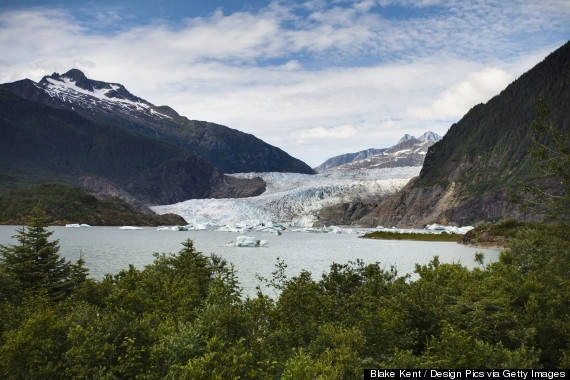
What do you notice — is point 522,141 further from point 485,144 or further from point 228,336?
point 228,336

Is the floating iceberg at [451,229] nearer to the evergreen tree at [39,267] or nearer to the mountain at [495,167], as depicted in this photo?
the mountain at [495,167]

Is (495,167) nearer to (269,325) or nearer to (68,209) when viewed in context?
(68,209)

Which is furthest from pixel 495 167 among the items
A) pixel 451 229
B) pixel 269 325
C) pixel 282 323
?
pixel 269 325

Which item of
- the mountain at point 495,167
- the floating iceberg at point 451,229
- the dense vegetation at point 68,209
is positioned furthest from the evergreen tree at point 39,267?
the mountain at point 495,167

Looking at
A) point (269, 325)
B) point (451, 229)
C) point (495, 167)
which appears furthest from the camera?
point (495, 167)

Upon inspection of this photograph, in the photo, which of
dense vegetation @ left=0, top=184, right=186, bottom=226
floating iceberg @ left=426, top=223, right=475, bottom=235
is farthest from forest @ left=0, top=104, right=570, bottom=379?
dense vegetation @ left=0, top=184, right=186, bottom=226

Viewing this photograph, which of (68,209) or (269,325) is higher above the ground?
(68,209)

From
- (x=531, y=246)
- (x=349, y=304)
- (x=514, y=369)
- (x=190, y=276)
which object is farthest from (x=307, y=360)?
(x=531, y=246)
